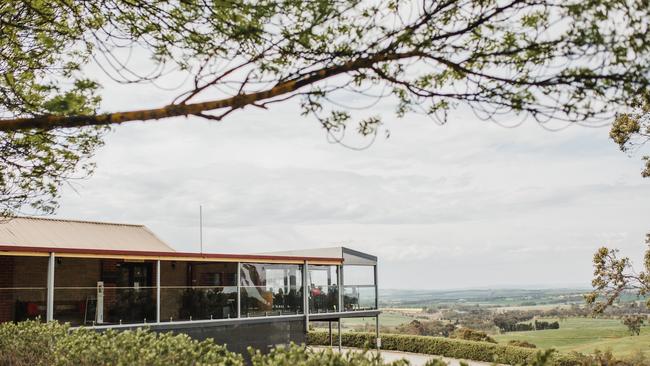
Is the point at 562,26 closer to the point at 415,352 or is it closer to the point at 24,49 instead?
the point at 24,49

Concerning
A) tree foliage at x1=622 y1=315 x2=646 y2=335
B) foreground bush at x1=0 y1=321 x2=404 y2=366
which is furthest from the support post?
foreground bush at x1=0 y1=321 x2=404 y2=366

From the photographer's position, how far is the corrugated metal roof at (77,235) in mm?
18875

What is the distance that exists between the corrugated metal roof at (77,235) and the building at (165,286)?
0.04 metres

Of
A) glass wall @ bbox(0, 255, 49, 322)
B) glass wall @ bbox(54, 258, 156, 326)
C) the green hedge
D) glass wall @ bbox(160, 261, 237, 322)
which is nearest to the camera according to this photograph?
glass wall @ bbox(0, 255, 49, 322)

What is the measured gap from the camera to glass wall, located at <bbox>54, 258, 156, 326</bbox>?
15.7 meters

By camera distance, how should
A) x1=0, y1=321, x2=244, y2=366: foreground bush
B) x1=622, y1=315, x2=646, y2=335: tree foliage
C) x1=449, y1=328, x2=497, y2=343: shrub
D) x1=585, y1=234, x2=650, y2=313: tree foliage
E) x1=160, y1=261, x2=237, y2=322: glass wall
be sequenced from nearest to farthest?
x1=0, y1=321, x2=244, y2=366: foreground bush
x1=160, y1=261, x2=237, y2=322: glass wall
x1=585, y1=234, x2=650, y2=313: tree foliage
x1=622, y1=315, x2=646, y2=335: tree foliage
x1=449, y1=328, x2=497, y2=343: shrub

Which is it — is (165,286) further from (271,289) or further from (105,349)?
(105,349)

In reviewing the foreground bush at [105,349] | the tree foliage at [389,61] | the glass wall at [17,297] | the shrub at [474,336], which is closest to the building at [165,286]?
the glass wall at [17,297]

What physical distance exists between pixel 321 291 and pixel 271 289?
228 centimetres

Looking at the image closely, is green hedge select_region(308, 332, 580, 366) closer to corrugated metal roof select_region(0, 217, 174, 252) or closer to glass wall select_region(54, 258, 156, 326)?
corrugated metal roof select_region(0, 217, 174, 252)

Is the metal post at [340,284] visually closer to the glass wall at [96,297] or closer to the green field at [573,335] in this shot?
the glass wall at [96,297]

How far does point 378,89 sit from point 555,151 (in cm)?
3902

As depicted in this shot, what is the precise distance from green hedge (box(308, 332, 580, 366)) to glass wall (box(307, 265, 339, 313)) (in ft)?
9.03

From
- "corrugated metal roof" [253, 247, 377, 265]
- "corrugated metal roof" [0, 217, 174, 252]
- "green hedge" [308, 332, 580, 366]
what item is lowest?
"green hedge" [308, 332, 580, 366]
